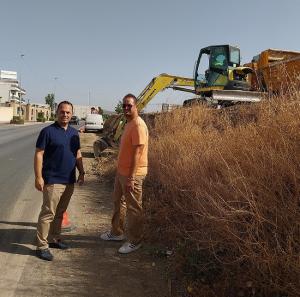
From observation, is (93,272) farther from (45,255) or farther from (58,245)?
(58,245)

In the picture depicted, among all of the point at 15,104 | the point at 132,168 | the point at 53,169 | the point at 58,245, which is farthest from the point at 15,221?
the point at 15,104

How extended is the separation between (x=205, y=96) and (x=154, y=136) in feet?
20.1

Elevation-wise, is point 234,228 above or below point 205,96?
below

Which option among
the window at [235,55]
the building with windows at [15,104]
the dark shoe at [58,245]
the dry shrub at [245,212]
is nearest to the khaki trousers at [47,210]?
the dark shoe at [58,245]

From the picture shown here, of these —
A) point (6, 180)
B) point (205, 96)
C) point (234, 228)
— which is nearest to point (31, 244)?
point (234, 228)

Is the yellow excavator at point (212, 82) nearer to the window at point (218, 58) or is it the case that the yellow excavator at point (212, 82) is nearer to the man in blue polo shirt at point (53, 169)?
the window at point (218, 58)

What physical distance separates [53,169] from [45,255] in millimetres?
1042

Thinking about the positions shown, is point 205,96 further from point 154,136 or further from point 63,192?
point 63,192

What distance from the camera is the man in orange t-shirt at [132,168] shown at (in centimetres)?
524

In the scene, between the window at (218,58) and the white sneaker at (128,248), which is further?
the window at (218,58)

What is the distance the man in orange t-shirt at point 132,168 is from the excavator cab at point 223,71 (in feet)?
39.8

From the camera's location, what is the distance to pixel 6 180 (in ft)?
35.3

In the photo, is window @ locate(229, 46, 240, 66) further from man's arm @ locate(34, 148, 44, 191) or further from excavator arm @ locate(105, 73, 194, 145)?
man's arm @ locate(34, 148, 44, 191)

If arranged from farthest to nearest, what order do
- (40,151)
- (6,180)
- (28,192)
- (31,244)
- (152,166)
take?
(6,180) < (28,192) < (152,166) < (31,244) < (40,151)
